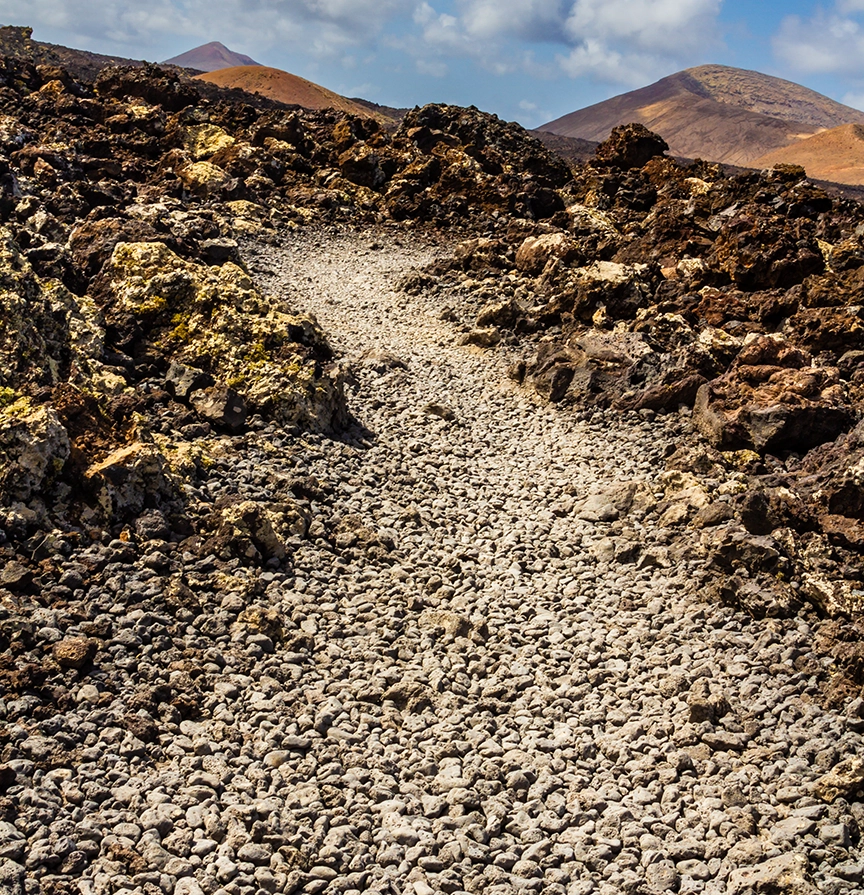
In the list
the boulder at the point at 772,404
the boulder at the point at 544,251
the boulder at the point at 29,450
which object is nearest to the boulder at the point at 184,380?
the boulder at the point at 29,450

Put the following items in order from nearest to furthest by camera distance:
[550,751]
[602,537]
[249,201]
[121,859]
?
[121,859] < [550,751] < [602,537] < [249,201]

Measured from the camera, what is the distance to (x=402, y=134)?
1623 inches

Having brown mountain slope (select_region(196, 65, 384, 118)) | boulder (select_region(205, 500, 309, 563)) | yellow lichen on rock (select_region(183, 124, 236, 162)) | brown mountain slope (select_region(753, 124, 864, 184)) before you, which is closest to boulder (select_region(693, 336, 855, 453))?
boulder (select_region(205, 500, 309, 563))

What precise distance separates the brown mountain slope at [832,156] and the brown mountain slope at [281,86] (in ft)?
285

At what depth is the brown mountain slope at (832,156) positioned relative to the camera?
465ft

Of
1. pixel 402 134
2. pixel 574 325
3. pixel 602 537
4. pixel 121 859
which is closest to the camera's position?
pixel 121 859

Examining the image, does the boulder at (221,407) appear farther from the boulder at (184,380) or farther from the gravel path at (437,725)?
the gravel path at (437,725)

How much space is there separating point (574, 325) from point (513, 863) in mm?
17593

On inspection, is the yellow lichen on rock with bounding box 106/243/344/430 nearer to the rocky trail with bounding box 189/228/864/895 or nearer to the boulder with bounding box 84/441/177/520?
the rocky trail with bounding box 189/228/864/895

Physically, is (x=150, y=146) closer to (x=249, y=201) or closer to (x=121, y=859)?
(x=249, y=201)

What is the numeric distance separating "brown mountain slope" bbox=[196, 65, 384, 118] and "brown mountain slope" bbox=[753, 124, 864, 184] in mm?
86784

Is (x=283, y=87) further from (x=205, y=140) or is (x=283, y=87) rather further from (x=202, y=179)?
(x=202, y=179)

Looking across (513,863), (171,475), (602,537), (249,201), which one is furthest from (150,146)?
(513,863)

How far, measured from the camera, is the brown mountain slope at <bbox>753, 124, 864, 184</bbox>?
465 feet
